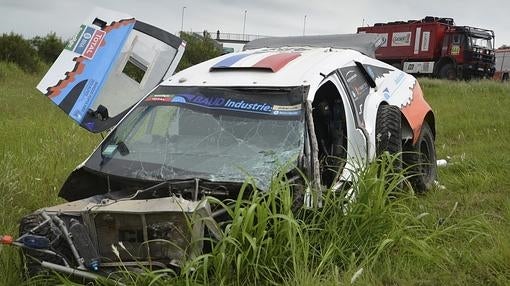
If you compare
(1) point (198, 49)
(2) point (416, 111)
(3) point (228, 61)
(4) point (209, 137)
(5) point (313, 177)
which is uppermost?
(1) point (198, 49)

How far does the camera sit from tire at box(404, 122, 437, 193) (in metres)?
5.72

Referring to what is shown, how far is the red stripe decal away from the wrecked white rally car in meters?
0.01

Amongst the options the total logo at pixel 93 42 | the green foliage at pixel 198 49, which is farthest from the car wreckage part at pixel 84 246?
the green foliage at pixel 198 49

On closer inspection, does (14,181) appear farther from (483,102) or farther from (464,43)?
(464,43)

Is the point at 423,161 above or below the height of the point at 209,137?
below

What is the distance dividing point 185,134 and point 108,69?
141cm

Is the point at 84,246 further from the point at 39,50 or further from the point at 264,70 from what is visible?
the point at 39,50

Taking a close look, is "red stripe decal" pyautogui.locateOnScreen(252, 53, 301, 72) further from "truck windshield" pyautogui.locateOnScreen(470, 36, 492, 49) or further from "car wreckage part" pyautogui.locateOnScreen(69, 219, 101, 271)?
"truck windshield" pyautogui.locateOnScreen(470, 36, 492, 49)

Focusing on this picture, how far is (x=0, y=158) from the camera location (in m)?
6.63

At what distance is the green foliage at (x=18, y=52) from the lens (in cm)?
2564

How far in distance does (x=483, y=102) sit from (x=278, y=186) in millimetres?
11499

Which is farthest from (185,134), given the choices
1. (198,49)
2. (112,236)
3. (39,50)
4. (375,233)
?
(198,49)

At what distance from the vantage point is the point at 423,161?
6176 mm

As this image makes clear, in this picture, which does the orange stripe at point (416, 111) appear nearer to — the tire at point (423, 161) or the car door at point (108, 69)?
the tire at point (423, 161)
